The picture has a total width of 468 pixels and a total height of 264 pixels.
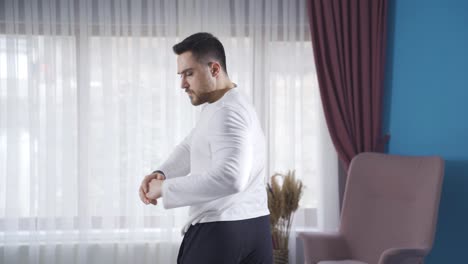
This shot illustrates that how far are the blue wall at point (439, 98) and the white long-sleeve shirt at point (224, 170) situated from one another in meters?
1.87

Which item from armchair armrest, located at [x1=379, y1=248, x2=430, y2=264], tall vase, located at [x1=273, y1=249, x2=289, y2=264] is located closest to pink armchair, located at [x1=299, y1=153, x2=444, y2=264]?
armchair armrest, located at [x1=379, y1=248, x2=430, y2=264]

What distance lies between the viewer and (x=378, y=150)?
396 centimetres

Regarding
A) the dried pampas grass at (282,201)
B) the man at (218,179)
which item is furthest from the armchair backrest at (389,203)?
the man at (218,179)

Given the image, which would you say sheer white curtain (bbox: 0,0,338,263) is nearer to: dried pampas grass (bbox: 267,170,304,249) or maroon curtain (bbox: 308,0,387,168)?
maroon curtain (bbox: 308,0,387,168)

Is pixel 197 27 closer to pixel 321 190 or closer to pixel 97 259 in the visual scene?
pixel 321 190

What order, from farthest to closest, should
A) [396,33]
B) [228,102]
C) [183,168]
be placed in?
[396,33]
[183,168]
[228,102]

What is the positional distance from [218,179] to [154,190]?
0.86ft

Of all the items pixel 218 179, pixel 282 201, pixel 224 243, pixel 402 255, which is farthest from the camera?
pixel 282 201

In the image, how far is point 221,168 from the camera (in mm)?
1355

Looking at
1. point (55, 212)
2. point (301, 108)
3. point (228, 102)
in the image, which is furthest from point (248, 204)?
point (55, 212)

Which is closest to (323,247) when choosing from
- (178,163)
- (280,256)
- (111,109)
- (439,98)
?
(280,256)

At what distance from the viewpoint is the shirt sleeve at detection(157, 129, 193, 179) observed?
5.74ft

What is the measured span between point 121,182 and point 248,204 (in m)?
2.62

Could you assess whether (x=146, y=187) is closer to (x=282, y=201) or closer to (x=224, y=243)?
(x=224, y=243)
